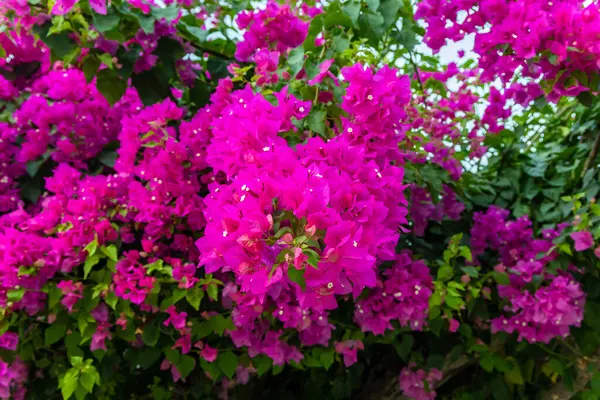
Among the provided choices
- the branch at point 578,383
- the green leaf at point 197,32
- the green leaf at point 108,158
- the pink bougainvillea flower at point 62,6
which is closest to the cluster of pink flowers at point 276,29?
the green leaf at point 197,32

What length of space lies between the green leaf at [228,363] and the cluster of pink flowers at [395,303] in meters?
0.36

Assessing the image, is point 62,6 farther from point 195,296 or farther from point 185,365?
point 185,365

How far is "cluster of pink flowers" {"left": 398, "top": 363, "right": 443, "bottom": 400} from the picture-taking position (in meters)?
1.99

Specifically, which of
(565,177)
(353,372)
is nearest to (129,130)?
(353,372)

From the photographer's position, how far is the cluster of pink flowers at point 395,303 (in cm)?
169

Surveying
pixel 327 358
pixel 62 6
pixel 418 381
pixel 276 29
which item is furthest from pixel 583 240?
pixel 62 6

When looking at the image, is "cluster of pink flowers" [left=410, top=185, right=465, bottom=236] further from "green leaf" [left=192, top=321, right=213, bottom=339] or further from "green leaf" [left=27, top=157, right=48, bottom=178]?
"green leaf" [left=27, top=157, right=48, bottom=178]

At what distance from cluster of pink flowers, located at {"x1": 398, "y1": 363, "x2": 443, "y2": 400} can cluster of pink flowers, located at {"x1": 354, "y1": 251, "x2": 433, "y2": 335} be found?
0.33 m

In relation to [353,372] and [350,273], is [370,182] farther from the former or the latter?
[353,372]

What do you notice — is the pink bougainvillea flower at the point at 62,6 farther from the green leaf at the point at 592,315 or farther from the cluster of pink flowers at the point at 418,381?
the green leaf at the point at 592,315

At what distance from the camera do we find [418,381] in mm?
1990

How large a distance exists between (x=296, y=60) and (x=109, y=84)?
0.55 meters

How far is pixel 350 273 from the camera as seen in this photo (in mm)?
887

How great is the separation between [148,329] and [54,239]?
330 millimetres
